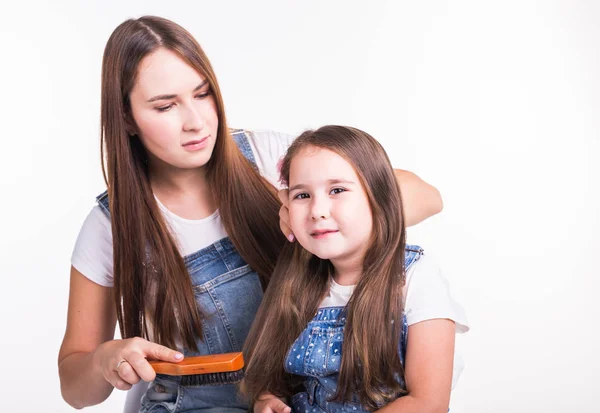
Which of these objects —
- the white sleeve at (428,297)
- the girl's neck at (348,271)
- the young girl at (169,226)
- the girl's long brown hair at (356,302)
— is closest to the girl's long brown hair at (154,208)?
the young girl at (169,226)

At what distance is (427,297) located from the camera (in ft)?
5.79

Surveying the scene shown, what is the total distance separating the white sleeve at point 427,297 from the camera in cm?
175

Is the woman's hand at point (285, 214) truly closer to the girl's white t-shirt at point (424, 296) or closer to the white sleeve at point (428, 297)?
the girl's white t-shirt at point (424, 296)

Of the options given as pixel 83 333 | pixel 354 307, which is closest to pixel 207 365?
pixel 354 307

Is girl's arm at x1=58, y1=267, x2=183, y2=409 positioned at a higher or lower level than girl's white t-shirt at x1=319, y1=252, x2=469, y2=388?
lower

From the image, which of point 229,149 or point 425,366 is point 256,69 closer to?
point 229,149

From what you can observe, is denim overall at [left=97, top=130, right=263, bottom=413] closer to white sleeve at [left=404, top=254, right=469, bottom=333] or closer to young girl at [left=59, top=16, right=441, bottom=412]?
young girl at [left=59, top=16, right=441, bottom=412]

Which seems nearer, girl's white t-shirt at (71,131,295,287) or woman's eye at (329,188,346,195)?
woman's eye at (329,188,346,195)

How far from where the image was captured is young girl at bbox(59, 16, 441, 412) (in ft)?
6.56

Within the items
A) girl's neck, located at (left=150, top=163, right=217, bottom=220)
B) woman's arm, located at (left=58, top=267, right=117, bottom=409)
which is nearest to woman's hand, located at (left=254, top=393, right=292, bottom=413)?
woman's arm, located at (left=58, top=267, right=117, bottom=409)

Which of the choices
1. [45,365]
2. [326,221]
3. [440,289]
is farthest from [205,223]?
[45,365]

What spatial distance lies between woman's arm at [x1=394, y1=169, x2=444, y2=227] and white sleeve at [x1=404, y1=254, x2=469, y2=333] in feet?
0.64

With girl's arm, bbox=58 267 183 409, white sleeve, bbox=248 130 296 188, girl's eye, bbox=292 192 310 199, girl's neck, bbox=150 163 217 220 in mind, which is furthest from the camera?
white sleeve, bbox=248 130 296 188

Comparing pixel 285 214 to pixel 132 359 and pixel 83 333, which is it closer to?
pixel 132 359
